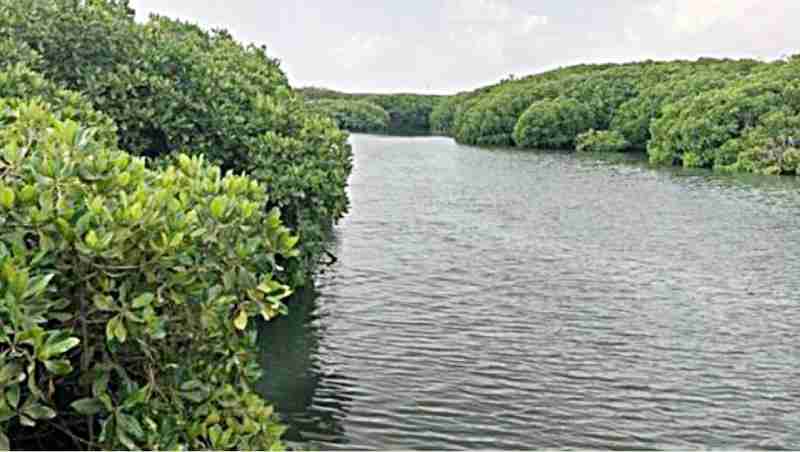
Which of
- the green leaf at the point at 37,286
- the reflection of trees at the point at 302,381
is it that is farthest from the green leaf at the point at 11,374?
the reflection of trees at the point at 302,381

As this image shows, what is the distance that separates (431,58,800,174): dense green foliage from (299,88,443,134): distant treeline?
1412 cm

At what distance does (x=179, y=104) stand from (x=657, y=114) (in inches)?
2877

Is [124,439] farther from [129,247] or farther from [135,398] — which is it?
[129,247]

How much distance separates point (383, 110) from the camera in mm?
150625

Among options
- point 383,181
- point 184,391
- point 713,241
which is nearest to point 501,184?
point 383,181

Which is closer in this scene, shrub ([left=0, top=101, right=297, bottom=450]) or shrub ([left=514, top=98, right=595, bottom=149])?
shrub ([left=0, top=101, right=297, bottom=450])

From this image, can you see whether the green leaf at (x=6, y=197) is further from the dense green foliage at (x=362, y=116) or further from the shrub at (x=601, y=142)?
the dense green foliage at (x=362, y=116)

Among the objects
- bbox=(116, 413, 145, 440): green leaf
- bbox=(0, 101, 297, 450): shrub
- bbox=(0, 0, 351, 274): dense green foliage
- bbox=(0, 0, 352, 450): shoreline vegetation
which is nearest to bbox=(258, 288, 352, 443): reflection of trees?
bbox=(0, 0, 351, 274): dense green foliage

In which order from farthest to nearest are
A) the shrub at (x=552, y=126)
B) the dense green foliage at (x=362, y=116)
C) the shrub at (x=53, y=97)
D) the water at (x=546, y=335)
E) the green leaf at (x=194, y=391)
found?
the dense green foliage at (x=362, y=116) → the shrub at (x=552, y=126) → the water at (x=546, y=335) → the shrub at (x=53, y=97) → the green leaf at (x=194, y=391)

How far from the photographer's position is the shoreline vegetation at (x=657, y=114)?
56406 millimetres

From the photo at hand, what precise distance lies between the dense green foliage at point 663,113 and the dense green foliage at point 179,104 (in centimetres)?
4376

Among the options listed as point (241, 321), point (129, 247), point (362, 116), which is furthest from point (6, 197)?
point (362, 116)

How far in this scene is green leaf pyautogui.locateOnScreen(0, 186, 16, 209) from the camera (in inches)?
194

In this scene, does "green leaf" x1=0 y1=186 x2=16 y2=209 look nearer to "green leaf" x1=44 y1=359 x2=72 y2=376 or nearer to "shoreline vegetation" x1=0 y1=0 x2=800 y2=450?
"shoreline vegetation" x1=0 y1=0 x2=800 y2=450
